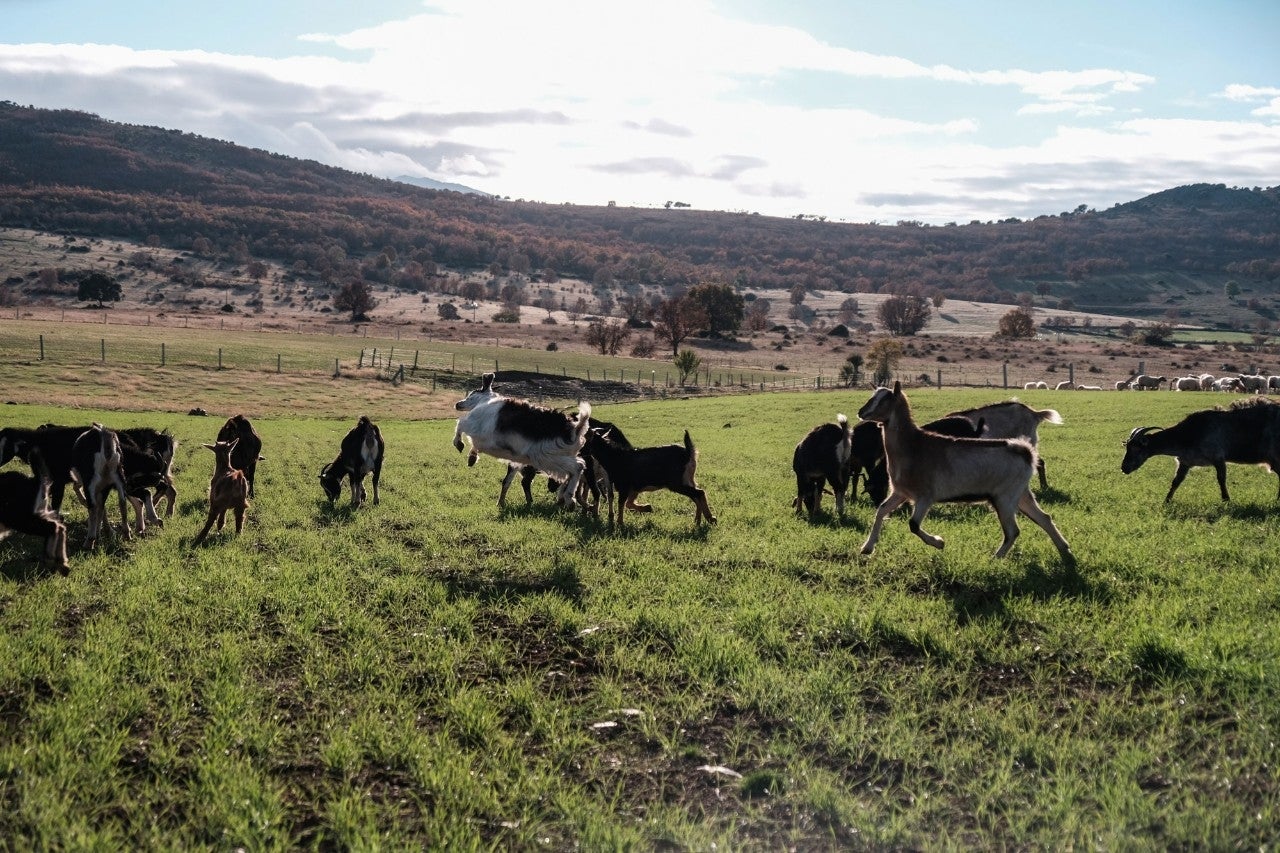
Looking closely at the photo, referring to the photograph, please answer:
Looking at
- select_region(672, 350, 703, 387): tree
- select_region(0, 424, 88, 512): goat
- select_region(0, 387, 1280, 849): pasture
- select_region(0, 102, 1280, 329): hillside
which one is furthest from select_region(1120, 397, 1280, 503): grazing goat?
select_region(0, 102, 1280, 329): hillside

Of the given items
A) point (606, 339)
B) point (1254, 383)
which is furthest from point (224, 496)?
point (606, 339)

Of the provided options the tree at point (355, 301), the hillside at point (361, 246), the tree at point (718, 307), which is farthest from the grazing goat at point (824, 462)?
the hillside at point (361, 246)

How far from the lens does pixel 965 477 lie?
1035 centimetres

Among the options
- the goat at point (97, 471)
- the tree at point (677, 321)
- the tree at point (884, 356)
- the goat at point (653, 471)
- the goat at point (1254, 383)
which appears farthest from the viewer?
the tree at point (677, 321)

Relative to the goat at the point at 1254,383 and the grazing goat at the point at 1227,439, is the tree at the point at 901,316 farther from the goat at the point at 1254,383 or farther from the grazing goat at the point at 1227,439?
the grazing goat at the point at 1227,439

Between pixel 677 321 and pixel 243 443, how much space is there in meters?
84.3

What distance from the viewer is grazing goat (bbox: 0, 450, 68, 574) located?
10422mm

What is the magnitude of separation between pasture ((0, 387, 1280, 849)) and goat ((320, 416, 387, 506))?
4.07 metres

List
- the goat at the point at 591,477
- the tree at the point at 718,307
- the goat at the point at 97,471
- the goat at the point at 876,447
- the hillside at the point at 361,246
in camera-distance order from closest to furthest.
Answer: the goat at the point at 97,471, the goat at the point at 591,477, the goat at the point at 876,447, the tree at the point at 718,307, the hillside at the point at 361,246

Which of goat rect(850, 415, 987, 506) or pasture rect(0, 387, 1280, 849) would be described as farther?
goat rect(850, 415, 987, 506)

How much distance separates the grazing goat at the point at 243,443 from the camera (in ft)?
51.6

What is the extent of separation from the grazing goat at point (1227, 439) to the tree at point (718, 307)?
91.7m

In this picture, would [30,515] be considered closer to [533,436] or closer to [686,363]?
[533,436]

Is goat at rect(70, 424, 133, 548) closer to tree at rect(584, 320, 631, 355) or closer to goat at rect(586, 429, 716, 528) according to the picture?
goat at rect(586, 429, 716, 528)
